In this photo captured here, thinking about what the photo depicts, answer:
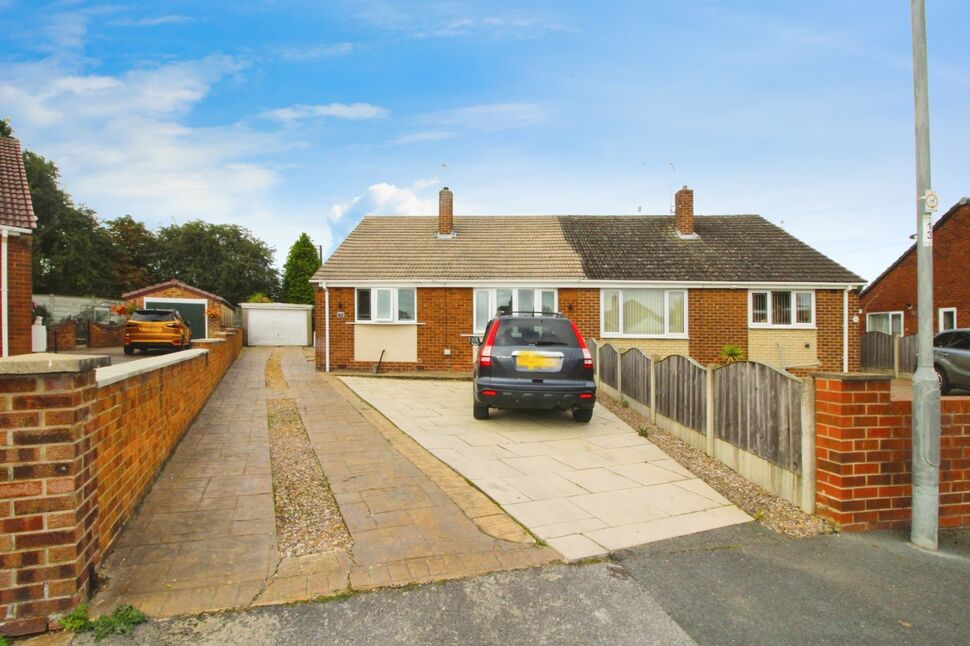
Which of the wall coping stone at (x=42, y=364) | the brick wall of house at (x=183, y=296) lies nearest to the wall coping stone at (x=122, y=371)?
the wall coping stone at (x=42, y=364)

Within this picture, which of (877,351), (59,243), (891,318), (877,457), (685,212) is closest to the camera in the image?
(877,457)

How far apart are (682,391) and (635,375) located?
197cm

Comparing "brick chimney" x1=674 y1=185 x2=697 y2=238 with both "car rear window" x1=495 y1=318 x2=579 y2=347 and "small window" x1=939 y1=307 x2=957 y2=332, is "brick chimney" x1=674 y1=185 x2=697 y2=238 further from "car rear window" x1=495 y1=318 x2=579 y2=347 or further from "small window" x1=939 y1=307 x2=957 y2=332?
"car rear window" x1=495 y1=318 x2=579 y2=347

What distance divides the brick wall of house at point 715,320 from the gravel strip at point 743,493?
Answer: 918cm

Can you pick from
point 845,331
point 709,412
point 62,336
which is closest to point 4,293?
point 62,336

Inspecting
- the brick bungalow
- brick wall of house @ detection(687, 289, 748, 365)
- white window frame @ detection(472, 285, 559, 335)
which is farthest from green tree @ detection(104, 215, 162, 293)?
brick wall of house @ detection(687, 289, 748, 365)

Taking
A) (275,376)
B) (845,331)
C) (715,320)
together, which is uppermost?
(715,320)

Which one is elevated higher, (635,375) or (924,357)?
(924,357)

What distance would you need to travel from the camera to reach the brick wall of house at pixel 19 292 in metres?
12.7

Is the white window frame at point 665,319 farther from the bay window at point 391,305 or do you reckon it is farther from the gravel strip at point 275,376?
the gravel strip at point 275,376

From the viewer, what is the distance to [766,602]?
2936 millimetres

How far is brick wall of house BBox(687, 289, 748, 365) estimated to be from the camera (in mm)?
15750

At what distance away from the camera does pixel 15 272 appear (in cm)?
1275

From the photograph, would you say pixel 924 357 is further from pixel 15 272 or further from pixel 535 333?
pixel 15 272
